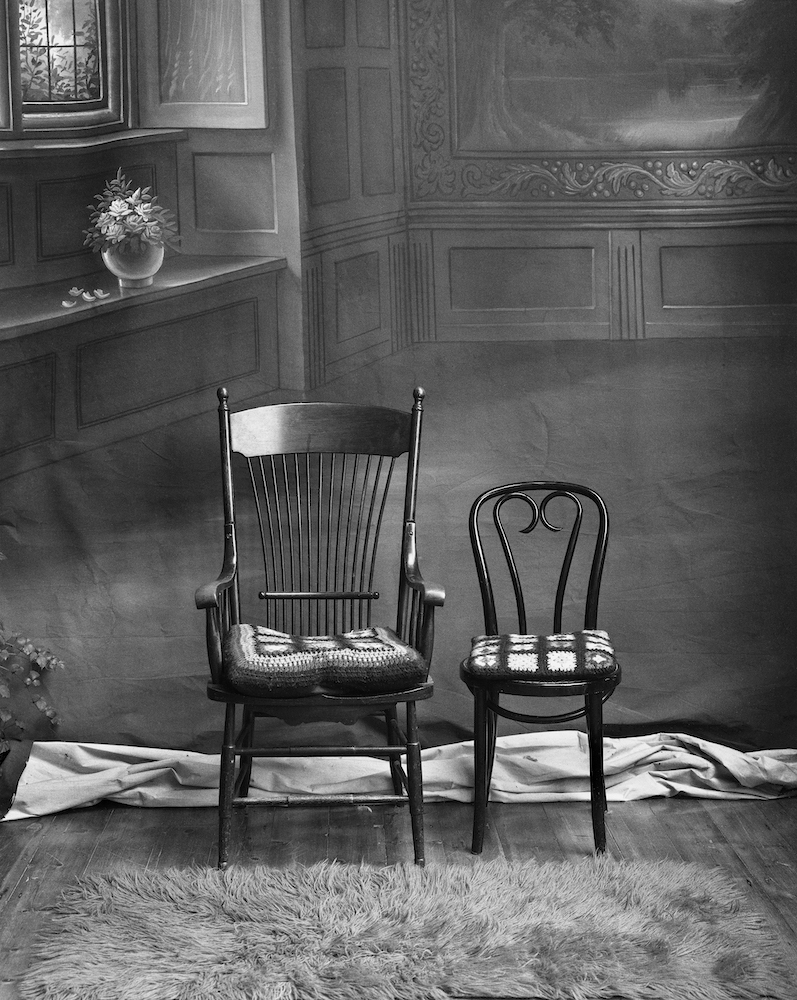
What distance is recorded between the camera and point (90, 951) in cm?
243

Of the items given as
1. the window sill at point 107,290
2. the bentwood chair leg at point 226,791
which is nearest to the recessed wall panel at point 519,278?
the window sill at point 107,290

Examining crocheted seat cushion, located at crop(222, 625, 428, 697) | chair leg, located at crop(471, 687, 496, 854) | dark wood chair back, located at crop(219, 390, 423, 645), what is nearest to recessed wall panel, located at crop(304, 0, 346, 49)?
dark wood chair back, located at crop(219, 390, 423, 645)

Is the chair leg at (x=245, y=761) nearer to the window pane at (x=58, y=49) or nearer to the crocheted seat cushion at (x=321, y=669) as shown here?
the crocheted seat cushion at (x=321, y=669)

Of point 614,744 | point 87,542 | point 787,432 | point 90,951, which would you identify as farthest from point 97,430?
point 787,432

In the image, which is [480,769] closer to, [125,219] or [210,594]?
[210,594]

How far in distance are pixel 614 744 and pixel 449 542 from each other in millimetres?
782

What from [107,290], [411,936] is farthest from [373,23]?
[411,936]

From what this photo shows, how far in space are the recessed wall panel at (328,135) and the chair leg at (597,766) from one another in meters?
1.62

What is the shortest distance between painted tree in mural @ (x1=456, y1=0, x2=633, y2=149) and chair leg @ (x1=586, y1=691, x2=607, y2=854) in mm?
1619

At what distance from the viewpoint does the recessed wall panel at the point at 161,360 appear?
3338 millimetres

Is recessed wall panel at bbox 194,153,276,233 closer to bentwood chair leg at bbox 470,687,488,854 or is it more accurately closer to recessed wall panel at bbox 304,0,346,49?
recessed wall panel at bbox 304,0,346,49

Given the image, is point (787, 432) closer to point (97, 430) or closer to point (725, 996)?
point (725, 996)

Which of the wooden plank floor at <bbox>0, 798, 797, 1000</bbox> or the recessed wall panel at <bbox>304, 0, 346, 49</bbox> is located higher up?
the recessed wall panel at <bbox>304, 0, 346, 49</bbox>

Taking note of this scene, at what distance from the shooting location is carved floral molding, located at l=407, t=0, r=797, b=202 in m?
3.31
